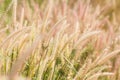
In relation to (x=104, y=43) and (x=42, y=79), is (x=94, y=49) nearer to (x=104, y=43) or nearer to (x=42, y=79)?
(x=104, y=43)

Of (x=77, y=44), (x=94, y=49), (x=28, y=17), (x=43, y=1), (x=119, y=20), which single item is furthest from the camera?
(x=119, y=20)

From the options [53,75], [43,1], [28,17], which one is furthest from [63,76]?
[43,1]

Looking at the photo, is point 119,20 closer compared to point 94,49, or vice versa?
point 94,49

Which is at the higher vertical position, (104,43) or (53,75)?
(104,43)

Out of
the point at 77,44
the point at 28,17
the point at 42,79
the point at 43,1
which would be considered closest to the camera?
the point at 42,79

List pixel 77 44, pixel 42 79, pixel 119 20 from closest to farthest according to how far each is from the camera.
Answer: pixel 42 79 < pixel 77 44 < pixel 119 20

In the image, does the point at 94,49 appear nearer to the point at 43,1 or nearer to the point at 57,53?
the point at 57,53

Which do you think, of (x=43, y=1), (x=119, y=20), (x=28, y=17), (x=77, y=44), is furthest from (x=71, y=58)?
(x=119, y=20)

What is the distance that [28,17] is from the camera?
278 centimetres

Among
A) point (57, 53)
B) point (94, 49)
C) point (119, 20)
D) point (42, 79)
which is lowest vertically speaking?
point (42, 79)

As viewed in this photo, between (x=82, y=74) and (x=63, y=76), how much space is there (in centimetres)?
15

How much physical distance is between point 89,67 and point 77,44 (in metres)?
0.16

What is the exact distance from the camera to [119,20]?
157 inches

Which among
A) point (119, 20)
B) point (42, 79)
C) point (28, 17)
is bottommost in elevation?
point (42, 79)
